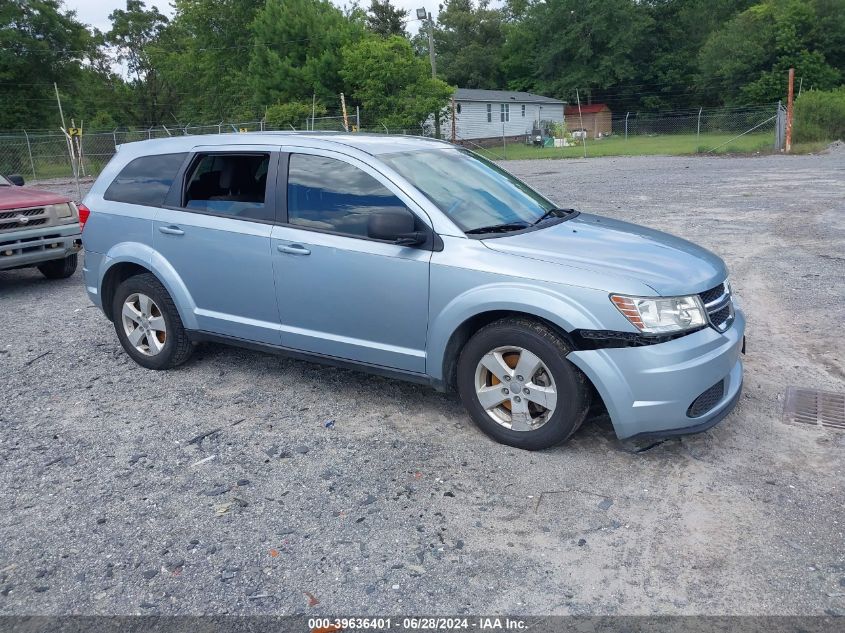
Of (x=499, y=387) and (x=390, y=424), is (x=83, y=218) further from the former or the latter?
(x=499, y=387)

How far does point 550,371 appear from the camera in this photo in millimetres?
4043

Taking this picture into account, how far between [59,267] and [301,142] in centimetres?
617

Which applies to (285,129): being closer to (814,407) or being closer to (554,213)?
(554,213)

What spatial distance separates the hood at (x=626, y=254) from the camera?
13.2 feet

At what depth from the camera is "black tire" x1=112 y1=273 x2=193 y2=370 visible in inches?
219

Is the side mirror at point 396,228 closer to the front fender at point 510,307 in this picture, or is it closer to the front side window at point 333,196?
the front side window at point 333,196

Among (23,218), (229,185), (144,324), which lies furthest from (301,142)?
(23,218)

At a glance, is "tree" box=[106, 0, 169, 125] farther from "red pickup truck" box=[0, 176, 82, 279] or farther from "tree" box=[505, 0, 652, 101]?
"red pickup truck" box=[0, 176, 82, 279]

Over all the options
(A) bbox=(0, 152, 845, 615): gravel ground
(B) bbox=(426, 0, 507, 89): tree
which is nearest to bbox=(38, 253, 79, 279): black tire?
(A) bbox=(0, 152, 845, 615): gravel ground

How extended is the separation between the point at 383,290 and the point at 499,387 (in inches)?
36.8

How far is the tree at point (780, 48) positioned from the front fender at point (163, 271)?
55896mm

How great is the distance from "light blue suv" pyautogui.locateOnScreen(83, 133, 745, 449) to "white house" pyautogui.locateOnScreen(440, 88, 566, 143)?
42.7 meters

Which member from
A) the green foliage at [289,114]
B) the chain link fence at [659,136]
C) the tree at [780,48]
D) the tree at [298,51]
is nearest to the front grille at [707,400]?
the chain link fence at [659,136]

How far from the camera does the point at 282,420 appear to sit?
4.85 meters
